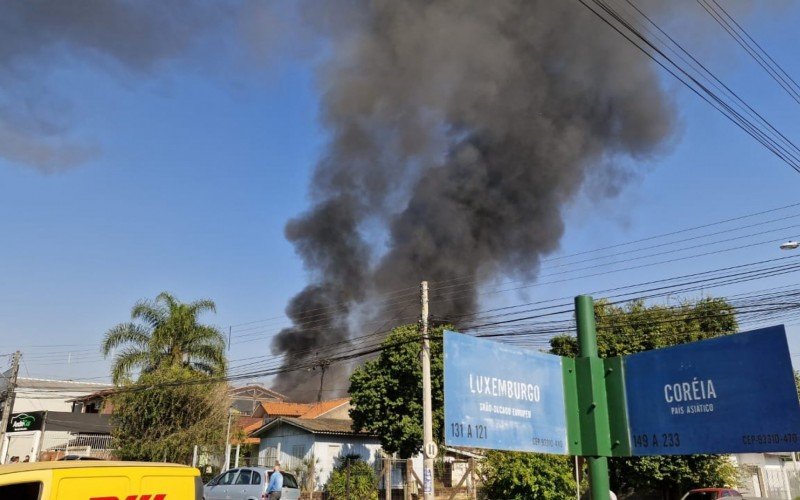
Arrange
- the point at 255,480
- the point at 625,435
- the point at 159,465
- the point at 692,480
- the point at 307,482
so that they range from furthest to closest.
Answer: the point at 307,482, the point at 692,480, the point at 255,480, the point at 159,465, the point at 625,435

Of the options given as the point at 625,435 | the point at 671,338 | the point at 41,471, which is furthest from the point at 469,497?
the point at 625,435

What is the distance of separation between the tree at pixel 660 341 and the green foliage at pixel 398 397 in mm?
6096

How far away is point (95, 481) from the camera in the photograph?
21.7 feet

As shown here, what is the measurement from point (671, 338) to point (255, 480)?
17139mm

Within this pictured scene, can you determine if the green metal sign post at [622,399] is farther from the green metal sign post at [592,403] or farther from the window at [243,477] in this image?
the window at [243,477]

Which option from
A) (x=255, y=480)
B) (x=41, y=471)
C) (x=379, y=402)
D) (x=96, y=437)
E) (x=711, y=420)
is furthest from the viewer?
(x=96, y=437)

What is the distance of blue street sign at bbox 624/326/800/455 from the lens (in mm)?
2962

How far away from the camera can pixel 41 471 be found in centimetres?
638

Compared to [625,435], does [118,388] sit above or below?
above

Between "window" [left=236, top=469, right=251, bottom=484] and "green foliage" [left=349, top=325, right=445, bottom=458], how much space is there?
8.51 meters

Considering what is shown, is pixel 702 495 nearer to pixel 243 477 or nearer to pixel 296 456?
pixel 243 477

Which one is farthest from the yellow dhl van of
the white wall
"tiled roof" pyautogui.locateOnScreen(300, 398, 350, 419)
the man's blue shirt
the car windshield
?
"tiled roof" pyautogui.locateOnScreen(300, 398, 350, 419)

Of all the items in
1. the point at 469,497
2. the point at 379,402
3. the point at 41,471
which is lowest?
the point at 469,497

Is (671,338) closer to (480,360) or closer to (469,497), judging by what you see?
(469,497)
